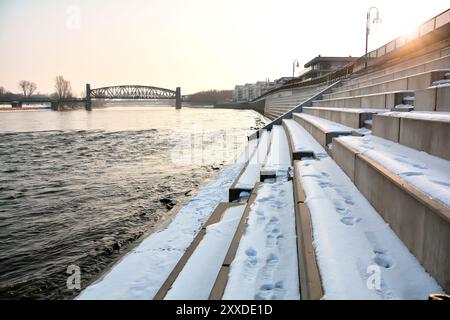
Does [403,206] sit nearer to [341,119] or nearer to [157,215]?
[157,215]

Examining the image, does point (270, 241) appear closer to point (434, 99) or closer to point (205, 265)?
point (205, 265)

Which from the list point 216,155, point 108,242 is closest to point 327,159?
point 108,242

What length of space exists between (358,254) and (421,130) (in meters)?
1.81

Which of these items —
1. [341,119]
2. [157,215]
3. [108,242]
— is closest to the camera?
[108,242]

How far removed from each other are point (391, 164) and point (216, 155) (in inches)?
469

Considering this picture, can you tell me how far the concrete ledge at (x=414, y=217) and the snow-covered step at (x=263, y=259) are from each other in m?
0.95

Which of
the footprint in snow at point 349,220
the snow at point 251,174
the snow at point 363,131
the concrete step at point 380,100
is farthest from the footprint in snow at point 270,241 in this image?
the concrete step at point 380,100

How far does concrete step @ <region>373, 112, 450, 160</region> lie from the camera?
3.31 meters

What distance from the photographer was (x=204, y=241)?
14.3 ft

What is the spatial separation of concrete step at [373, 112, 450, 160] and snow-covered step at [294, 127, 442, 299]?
0.83m

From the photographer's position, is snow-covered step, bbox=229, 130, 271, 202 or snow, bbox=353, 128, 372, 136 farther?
snow-covered step, bbox=229, 130, 271, 202

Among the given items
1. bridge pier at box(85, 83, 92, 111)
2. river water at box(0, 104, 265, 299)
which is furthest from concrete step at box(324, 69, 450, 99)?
bridge pier at box(85, 83, 92, 111)

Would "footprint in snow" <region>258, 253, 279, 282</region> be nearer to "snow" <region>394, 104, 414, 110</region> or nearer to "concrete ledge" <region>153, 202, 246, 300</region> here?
"concrete ledge" <region>153, 202, 246, 300</region>

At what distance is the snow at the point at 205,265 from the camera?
125 inches
